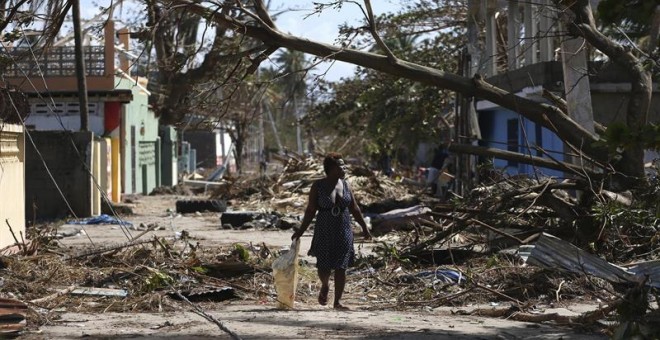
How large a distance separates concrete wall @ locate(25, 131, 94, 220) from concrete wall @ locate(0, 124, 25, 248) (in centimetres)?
936

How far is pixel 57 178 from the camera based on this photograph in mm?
Result: 25047

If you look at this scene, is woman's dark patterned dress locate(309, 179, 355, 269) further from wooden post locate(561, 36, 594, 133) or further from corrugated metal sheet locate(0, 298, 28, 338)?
wooden post locate(561, 36, 594, 133)

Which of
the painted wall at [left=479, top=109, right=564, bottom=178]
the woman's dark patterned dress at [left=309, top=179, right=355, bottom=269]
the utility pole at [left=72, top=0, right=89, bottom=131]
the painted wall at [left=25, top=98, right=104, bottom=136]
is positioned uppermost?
the utility pole at [left=72, top=0, right=89, bottom=131]

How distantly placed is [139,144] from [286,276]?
30.0 metres

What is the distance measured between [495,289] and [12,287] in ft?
16.2

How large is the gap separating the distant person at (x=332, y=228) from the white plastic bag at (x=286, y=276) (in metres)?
0.27

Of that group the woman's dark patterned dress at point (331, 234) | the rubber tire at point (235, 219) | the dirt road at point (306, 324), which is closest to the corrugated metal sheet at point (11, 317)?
the dirt road at point (306, 324)

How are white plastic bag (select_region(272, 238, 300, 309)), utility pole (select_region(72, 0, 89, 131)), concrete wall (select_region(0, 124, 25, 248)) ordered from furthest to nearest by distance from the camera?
utility pole (select_region(72, 0, 89, 131)) < concrete wall (select_region(0, 124, 25, 248)) < white plastic bag (select_region(272, 238, 300, 309))

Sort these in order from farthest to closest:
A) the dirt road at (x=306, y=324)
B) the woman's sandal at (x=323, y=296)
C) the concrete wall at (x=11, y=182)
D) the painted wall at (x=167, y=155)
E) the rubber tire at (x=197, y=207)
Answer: the painted wall at (x=167, y=155) < the rubber tire at (x=197, y=207) < the concrete wall at (x=11, y=182) < the woman's sandal at (x=323, y=296) < the dirt road at (x=306, y=324)

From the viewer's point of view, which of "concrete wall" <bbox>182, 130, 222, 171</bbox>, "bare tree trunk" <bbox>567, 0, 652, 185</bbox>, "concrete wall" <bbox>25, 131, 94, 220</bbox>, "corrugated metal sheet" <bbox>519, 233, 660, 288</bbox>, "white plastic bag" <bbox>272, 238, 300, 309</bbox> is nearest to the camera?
"white plastic bag" <bbox>272, 238, 300, 309</bbox>

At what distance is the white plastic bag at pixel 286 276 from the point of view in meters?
10.3

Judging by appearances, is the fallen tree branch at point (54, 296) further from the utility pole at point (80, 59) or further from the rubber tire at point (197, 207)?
the rubber tire at point (197, 207)

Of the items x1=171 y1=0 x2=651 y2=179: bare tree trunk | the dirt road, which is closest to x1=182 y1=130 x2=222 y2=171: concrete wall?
x1=171 y1=0 x2=651 y2=179: bare tree trunk

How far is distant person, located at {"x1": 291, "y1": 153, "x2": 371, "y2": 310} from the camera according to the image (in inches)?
412
